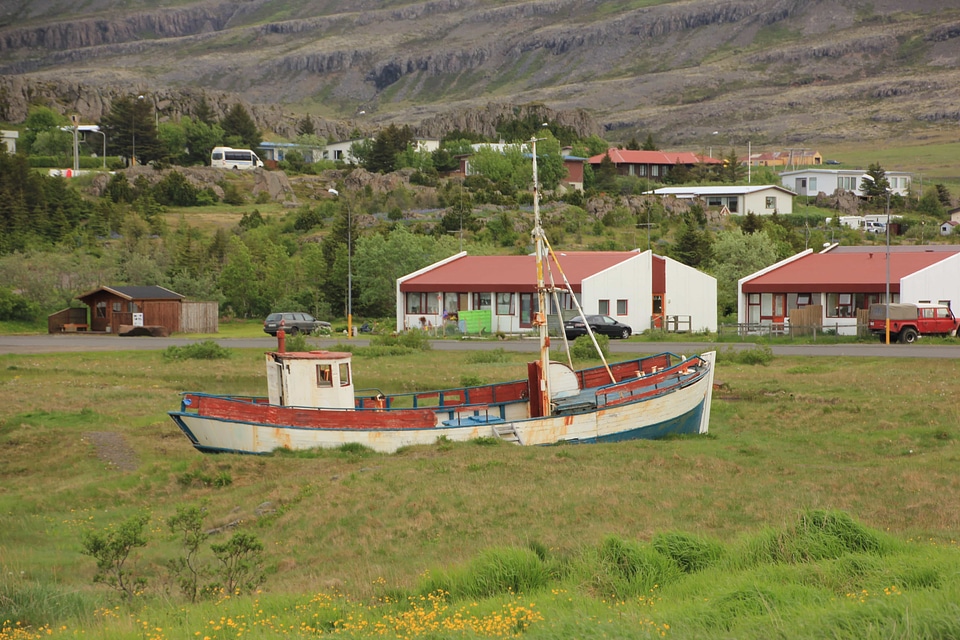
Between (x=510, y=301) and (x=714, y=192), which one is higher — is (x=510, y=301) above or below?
below

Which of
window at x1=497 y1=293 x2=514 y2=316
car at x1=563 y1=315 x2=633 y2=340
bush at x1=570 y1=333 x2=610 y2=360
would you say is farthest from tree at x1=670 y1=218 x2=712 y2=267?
bush at x1=570 y1=333 x2=610 y2=360

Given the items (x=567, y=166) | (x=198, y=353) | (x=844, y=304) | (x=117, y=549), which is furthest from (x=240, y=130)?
(x=117, y=549)

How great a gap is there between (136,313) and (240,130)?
351 ft

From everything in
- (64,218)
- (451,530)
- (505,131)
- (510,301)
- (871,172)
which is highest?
(505,131)

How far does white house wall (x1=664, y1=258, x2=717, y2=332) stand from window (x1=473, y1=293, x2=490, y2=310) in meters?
10.2

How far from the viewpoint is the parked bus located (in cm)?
14250

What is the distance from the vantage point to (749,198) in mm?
115688

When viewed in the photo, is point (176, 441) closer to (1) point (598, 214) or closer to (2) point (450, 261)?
(2) point (450, 261)

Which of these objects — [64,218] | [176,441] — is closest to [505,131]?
[64,218]

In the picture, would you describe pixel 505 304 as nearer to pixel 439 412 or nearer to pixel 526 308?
pixel 526 308

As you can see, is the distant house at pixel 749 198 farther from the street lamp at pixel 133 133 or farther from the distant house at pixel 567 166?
the street lamp at pixel 133 133

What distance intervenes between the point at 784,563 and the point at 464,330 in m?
47.8

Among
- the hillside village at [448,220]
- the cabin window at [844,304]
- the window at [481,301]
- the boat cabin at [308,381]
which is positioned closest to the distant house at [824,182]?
the hillside village at [448,220]

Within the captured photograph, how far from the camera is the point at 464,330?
196ft
